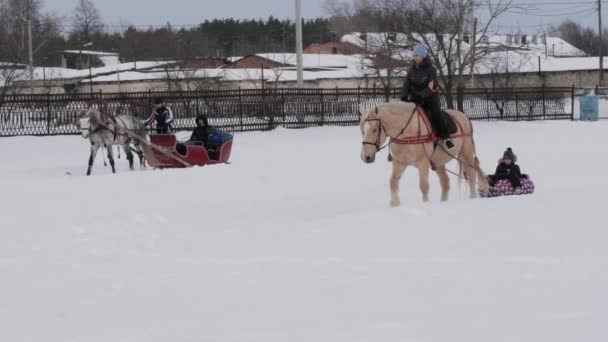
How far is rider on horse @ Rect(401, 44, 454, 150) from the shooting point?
11.6m

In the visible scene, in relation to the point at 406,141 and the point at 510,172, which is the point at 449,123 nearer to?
the point at 406,141

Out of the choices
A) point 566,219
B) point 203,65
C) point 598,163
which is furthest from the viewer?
point 203,65

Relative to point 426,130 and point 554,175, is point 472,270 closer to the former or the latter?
point 426,130

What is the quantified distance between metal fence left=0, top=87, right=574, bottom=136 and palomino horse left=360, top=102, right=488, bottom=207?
62.4 ft

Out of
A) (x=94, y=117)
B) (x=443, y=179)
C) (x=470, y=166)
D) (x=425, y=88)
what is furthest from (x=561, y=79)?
(x=425, y=88)

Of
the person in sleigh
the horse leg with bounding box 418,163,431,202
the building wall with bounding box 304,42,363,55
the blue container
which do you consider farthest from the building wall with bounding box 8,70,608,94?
the horse leg with bounding box 418,163,431,202

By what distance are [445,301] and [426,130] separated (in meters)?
5.73

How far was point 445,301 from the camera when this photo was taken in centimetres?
607

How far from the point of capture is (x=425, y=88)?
11.6m

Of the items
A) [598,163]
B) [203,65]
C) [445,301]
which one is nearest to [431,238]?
[445,301]

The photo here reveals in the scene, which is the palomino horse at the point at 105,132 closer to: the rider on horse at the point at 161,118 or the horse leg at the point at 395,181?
the rider on horse at the point at 161,118

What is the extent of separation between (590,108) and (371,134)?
28578 millimetres

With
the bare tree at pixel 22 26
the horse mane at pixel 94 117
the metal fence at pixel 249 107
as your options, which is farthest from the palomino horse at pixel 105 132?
the bare tree at pixel 22 26

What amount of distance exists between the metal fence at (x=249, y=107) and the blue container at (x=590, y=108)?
162 centimetres
